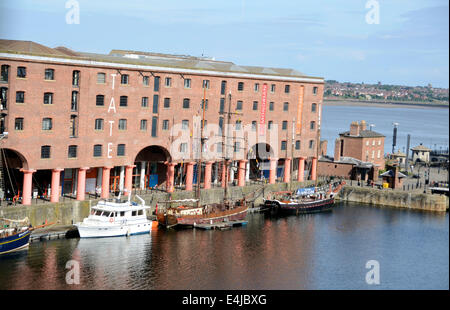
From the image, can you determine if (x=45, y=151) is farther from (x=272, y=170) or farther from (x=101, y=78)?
(x=272, y=170)

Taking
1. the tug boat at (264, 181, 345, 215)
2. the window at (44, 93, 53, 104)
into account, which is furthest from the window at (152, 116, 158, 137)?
the tug boat at (264, 181, 345, 215)

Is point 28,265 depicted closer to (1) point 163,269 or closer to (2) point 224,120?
(1) point 163,269

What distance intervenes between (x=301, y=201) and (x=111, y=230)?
28.4 metres

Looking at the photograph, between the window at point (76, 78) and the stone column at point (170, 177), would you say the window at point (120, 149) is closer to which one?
the stone column at point (170, 177)

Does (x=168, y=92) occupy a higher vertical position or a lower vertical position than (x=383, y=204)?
higher

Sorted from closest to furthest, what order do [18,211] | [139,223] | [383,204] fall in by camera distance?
[18,211] < [139,223] < [383,204]

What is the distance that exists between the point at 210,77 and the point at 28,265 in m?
33.8

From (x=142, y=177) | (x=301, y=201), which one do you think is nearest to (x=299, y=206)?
(x=301, y=201)

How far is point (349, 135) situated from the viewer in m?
108

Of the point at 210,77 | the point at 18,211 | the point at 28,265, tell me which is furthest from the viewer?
the point at 210,77

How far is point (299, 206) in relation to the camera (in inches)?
3430
